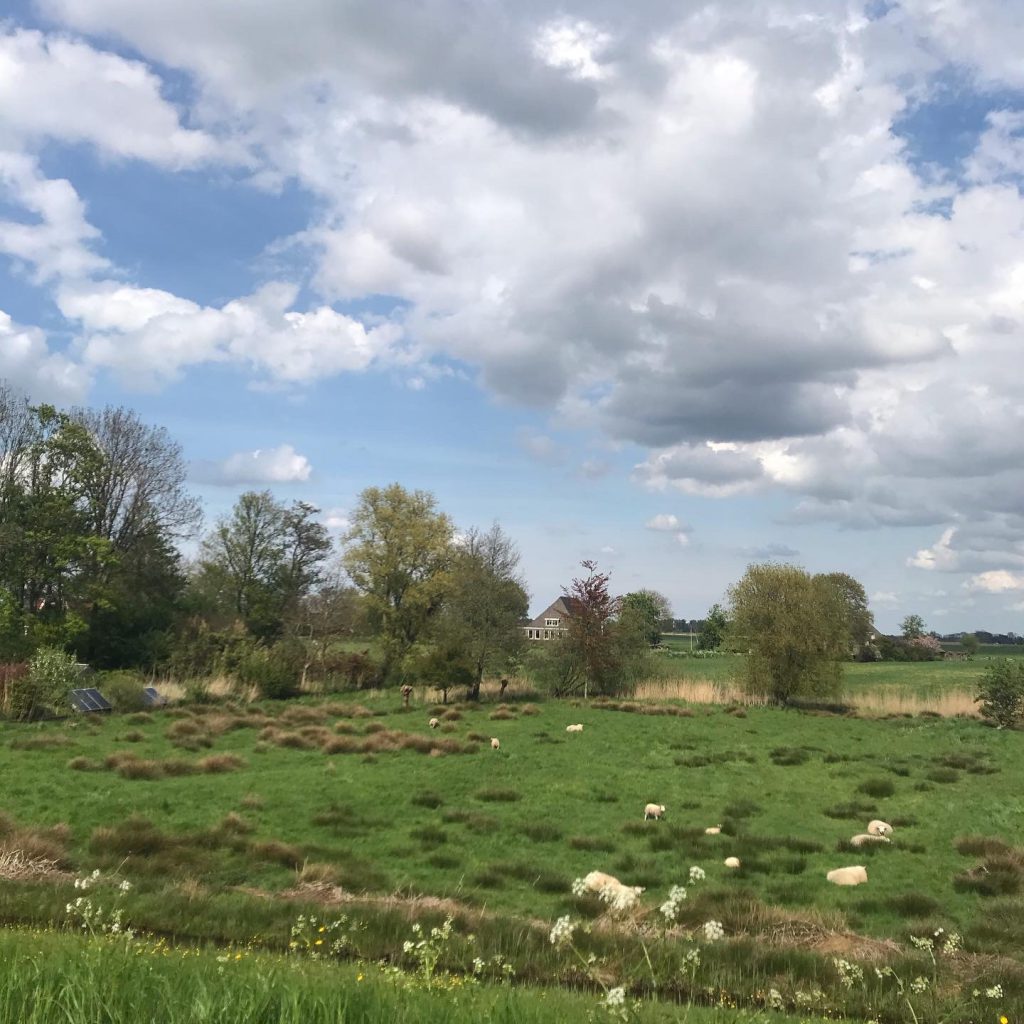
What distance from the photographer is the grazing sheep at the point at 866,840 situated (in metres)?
12.2

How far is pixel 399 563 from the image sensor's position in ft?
139

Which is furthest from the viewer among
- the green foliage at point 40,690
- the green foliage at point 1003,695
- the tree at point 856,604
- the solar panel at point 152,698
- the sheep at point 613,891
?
the tree at point 856,604

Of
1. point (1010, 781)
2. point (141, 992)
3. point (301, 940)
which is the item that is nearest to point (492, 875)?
point (301, 940)

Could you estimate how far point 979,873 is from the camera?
10617 mm

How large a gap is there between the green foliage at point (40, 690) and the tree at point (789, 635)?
1040 inches

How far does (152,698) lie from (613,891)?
24.3 m

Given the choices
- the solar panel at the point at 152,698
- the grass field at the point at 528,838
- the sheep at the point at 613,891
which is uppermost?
the sheep at the point at 613,891

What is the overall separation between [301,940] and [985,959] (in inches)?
236

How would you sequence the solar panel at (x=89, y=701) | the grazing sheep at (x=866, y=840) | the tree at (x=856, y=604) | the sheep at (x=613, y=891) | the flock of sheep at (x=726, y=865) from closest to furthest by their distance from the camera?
1. the sheep at (x=613, y=891)
2. the flock of sheep at (x=726, y=865)
3. the grazing sheep at (x=866, y=840)
4. the solar panel at (x=89, y=701)
5. the tree at (x=856, y=604)

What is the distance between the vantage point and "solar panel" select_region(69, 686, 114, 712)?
2606cm

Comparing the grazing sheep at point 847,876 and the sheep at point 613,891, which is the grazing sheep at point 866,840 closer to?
the grazing sheep at point 847,876

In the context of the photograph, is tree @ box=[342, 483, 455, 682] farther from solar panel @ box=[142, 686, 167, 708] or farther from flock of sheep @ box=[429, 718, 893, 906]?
flock of sheep @ box=[429, 718, 893, 906]

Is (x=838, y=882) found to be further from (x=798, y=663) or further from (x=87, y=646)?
(x=87, y=646)

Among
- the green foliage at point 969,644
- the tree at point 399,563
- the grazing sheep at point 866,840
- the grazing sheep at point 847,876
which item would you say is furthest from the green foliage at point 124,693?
the green foliage at point 969,644
